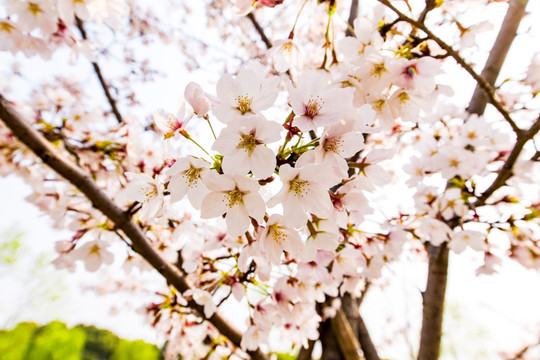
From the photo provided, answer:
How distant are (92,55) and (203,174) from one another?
1218 millimetres

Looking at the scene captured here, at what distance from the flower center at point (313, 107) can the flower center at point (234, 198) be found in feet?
0.77

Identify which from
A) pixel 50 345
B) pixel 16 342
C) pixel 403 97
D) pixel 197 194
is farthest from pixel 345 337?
pixel 16 342

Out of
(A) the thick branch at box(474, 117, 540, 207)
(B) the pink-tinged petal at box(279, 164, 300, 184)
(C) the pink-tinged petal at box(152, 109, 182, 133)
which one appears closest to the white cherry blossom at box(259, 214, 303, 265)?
(B) the pink-tinged petal at box(279, 164, 300, 184)

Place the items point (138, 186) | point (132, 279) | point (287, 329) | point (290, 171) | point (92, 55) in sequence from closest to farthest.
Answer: point (290, 171) < point (138, 186) < point (92, 55) < point (287, 329) < point (132, 279)

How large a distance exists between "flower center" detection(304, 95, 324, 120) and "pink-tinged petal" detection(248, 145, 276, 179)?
14 centimetres

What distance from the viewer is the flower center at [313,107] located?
676mm

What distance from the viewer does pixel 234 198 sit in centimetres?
66

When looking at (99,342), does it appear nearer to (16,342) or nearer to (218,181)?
(16,342)

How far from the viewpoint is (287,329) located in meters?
1.84

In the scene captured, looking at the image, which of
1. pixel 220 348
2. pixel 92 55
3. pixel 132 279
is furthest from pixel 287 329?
pixel 132 279

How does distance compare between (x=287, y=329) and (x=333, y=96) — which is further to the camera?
(x=287, y=329)

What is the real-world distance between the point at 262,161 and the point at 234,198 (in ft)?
0.35

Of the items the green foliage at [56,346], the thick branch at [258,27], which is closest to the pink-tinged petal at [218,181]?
the thick branch at [258,27]

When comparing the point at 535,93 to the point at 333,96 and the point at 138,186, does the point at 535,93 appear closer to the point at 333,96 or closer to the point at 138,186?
the point at 333,96
